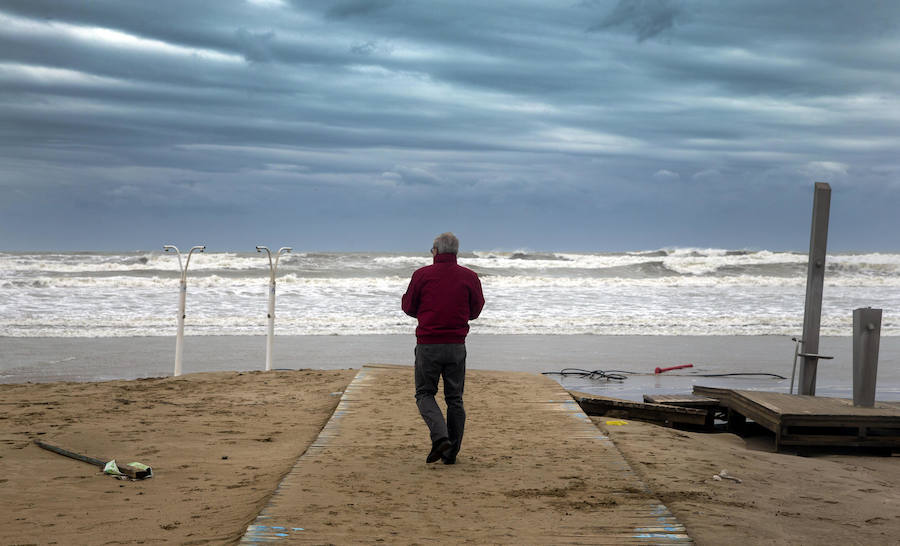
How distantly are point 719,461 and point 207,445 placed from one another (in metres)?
4.49

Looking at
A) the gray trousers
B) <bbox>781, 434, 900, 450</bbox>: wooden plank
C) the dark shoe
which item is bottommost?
<bbox>781, 434, 900, 450</bbox>: wooden plank

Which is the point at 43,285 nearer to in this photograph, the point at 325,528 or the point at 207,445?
the point at 207,445

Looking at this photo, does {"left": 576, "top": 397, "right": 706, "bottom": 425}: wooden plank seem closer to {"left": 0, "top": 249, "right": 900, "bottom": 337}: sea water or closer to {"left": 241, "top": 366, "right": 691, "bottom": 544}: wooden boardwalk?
{"left": 241, "top": 366, "right": 691, "bottom": 544}: wooden boardwalk

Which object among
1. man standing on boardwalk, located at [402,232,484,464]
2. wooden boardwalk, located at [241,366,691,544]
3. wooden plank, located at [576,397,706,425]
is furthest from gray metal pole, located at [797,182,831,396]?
man standing on boardwalk, located at [402,232,484,464]

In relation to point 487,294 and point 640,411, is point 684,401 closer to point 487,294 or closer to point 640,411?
point 640,411

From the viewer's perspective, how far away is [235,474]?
5914 millimetres

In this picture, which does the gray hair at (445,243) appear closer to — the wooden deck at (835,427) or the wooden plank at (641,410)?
the wooden plank at (641,410)

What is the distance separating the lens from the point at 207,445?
6.91 m

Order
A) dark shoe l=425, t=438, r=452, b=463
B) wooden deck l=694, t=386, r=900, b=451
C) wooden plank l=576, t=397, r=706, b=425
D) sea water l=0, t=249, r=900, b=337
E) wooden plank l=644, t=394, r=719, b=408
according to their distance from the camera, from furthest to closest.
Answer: sea water l=0, t=249, r=900, b=337
wooden plank l=644, t=394, r=719, b=408
wooden plank l=576, t=397, r=706, b=425
wooden deck l=694, t=386, r=900, b=451
dark shoe l=425, t=438, r=452, b=463

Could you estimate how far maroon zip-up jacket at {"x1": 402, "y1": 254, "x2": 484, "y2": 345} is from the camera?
580 cm

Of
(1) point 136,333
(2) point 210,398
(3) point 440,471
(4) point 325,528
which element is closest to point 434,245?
(3) point 440,471

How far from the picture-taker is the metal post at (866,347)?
8.03 m

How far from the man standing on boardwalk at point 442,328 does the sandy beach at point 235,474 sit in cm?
47

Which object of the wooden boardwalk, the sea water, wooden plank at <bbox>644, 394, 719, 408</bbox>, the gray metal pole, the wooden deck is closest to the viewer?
the wooden boardwalk
